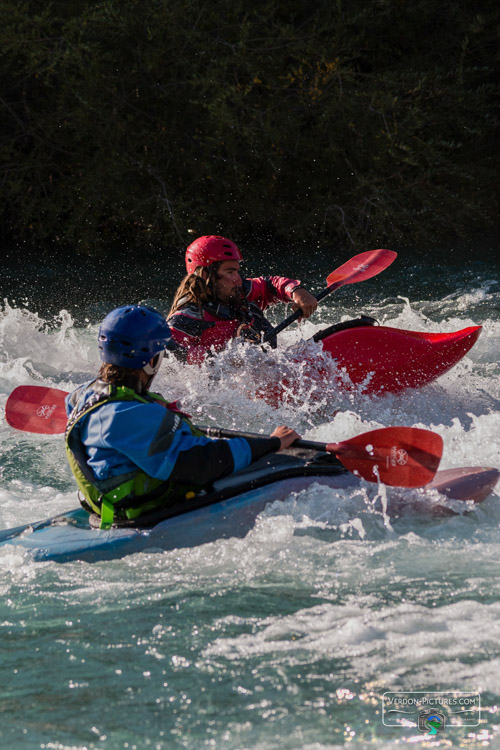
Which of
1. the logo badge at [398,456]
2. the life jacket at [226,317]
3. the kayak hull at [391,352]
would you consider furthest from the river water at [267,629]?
the life jacket at [226,317]

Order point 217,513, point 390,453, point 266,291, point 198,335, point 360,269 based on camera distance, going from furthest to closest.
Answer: point 360,269, point 266,291, point 198,335, point 390,453, point 217,513

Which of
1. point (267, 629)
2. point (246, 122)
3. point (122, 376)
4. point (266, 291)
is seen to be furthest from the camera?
point (246, 122)

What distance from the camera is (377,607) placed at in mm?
2666

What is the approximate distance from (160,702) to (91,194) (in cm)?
833

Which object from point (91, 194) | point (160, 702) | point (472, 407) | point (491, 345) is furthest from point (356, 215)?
point (160, 702)

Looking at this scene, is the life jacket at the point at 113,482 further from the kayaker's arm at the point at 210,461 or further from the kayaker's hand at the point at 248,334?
the kayaker's hand at the point at 248,334

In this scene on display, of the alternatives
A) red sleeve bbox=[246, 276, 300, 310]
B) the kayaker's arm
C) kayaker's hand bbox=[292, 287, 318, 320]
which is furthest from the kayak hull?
the kayaker's arm

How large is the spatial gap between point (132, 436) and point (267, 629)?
0.79m

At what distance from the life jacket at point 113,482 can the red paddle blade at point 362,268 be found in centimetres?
284

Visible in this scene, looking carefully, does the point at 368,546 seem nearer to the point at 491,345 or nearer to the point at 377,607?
the point at 377,607

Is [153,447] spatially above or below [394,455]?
above

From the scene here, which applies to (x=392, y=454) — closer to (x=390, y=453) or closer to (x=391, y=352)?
(x=390, y=453)

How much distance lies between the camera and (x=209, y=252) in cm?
479

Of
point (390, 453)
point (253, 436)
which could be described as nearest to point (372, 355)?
point (390, 453)
